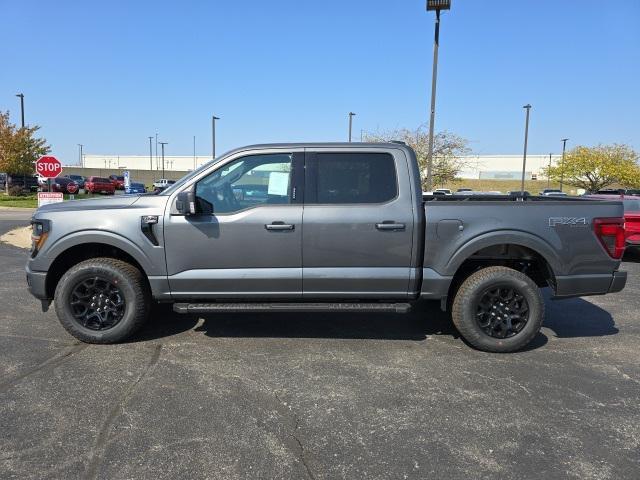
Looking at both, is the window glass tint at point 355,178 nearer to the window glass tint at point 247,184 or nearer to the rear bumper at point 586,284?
the window glass tint at point 247,184

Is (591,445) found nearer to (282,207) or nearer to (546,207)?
(546,207)

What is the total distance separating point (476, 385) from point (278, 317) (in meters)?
2.57

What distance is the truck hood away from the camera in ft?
15.5

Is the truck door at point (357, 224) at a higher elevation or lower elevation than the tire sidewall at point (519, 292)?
higher

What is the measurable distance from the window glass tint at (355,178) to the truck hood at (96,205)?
1.85 meters

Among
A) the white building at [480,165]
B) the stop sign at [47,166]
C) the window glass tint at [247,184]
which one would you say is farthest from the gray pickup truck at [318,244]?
the white building at [480,165]

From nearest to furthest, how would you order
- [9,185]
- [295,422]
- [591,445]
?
[591,445], [295,422], [9,185]

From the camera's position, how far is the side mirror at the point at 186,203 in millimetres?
4465

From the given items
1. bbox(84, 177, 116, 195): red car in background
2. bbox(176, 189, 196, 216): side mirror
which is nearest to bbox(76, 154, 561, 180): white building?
bbox(84, 177, 116, 195): red car in background

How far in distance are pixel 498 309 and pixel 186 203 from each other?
3.12 m

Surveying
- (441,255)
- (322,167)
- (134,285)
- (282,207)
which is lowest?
(134,285)

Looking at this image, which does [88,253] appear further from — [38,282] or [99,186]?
[99,186]

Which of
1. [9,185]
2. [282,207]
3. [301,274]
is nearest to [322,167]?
[282,207]

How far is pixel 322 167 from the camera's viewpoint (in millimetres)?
4730
